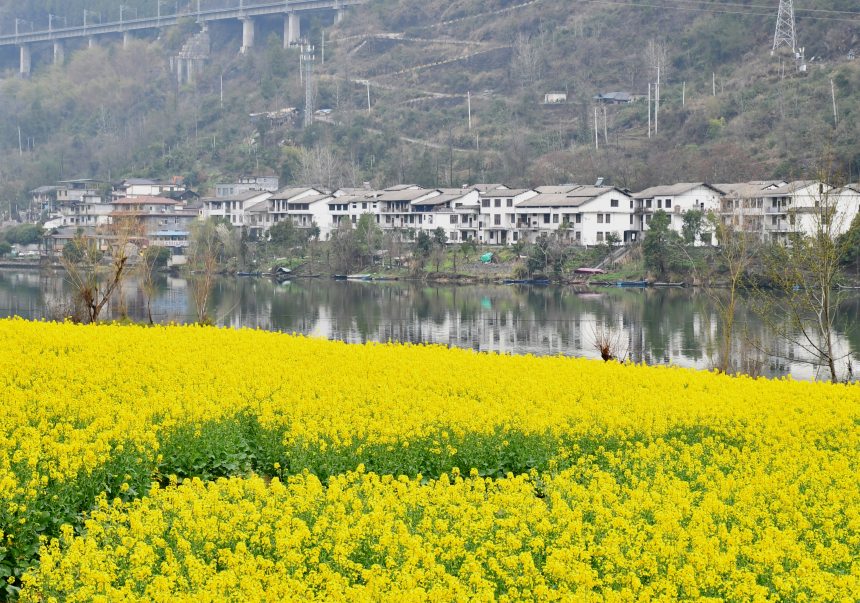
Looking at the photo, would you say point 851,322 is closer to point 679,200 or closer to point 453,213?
point 679,200

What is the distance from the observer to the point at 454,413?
12148 mm

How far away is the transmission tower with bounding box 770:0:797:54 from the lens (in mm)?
79625

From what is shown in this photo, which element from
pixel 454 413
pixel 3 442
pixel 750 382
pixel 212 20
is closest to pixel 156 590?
pixel 3 442

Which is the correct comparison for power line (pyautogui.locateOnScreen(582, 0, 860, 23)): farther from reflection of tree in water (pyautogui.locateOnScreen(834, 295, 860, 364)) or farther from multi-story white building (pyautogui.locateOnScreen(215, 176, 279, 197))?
reflection of tree in water (pyautogui.locateOnScreen(834, 295, 860, 364))

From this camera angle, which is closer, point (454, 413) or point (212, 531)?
point (212, 531)

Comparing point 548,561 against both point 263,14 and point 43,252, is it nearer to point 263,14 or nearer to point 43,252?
point 43,252

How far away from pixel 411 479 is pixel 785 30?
8024cm

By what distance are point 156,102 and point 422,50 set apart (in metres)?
31.7

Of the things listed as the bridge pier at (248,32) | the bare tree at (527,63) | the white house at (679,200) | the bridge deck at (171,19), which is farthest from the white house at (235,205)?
the bridge pier at (248,32)

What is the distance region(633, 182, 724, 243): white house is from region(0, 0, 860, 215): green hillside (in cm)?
545

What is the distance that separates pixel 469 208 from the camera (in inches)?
2719

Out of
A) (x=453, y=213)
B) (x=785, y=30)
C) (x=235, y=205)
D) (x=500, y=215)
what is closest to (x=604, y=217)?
(x=500, y=215)

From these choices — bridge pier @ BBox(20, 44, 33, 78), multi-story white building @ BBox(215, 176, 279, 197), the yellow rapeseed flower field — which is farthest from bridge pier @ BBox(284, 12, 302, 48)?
the yellow rapeseed flower field

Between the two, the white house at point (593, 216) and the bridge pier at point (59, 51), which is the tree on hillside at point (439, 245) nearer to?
the white house at point (593, 216)
